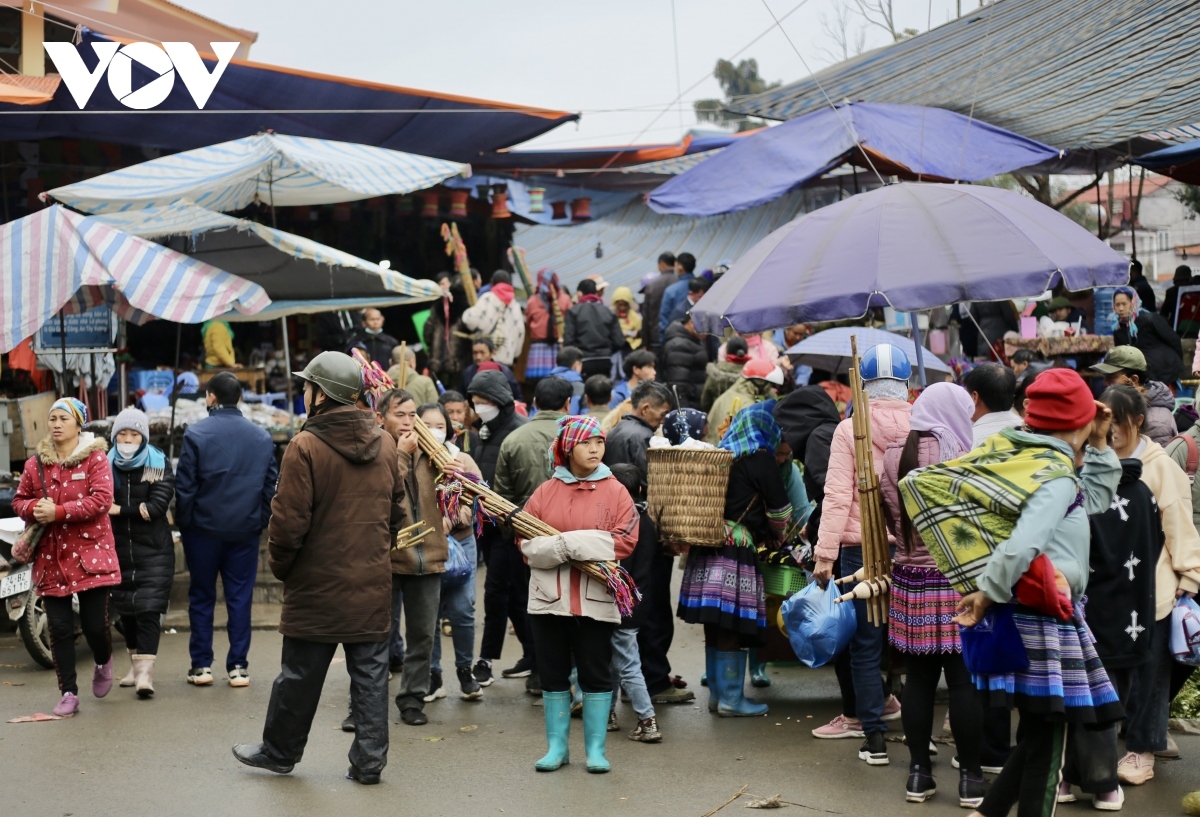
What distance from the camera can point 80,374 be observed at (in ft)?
38.5

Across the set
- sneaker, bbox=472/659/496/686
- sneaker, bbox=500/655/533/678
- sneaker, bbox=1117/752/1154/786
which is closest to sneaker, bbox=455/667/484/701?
sneaker, bbox=472/659/496/686

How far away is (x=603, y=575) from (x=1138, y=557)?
2.47 metres

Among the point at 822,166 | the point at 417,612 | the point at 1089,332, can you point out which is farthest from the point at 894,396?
the point at 1089,332

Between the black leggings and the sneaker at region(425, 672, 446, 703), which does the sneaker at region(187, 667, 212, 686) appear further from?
the black leggings

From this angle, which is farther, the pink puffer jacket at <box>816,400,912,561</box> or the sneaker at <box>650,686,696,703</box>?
the sneaker at <box>650,686,696,703</box>

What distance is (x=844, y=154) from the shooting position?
11219 millimetres

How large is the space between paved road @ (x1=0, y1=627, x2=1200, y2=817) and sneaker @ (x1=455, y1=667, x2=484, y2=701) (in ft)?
0.24

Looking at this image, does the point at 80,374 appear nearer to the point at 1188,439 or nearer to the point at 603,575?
the point at 603,575

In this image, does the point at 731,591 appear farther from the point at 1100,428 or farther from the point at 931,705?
the point at 1100,428

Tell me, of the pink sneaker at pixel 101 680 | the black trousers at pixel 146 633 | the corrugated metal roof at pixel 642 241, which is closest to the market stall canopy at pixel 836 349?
the black trousers at pixel 146 633

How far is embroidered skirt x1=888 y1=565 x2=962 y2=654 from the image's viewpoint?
588cm

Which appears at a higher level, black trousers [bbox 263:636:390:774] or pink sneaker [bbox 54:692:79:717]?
black trousers [bbox 263:636:390:774]

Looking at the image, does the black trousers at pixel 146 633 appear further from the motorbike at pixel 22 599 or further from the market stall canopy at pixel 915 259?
the market stall canopy at pixel 915 259

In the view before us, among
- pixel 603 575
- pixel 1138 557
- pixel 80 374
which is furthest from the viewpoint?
pixel 80 374
